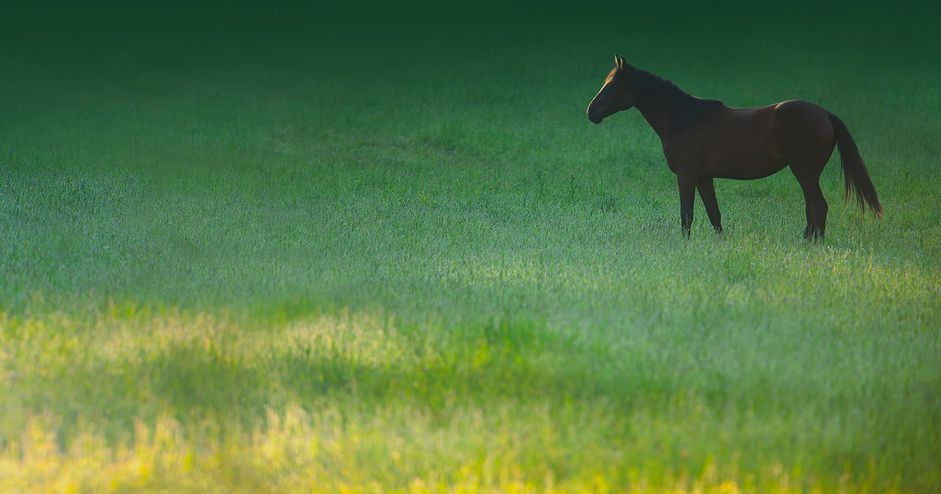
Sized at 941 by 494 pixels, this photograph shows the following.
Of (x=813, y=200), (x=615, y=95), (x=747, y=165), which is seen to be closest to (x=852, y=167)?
(x=813, y=200)

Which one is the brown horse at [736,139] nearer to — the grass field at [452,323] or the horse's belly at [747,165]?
the horse's belly at [747,165]

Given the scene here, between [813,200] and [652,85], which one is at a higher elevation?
[652,85]

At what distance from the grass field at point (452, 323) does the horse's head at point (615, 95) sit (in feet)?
5.14

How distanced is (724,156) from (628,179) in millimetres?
7448

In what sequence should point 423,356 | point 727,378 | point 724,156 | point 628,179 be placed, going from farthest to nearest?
point 628,179 → point 724,156 → point 423,356 → point 727,378

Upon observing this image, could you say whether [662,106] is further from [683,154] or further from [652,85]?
[683,154]

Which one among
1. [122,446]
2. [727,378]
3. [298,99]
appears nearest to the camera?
[122,446]

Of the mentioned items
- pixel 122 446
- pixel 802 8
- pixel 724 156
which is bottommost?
pixel 122 446

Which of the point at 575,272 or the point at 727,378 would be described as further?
the point at 575,272

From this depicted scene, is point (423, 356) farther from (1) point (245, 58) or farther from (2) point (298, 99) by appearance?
(1) point (245, 58)

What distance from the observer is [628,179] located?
1955cm

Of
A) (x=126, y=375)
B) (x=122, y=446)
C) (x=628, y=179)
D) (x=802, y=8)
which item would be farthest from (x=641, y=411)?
(x=802, y=8)

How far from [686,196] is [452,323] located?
17.8 ft

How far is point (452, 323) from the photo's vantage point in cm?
786
